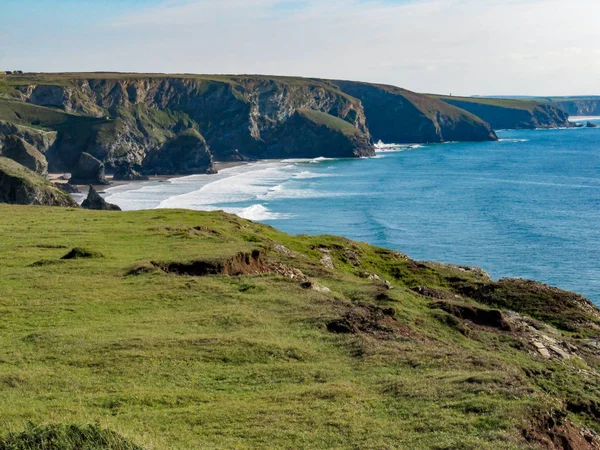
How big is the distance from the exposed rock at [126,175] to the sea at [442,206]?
9.05 m

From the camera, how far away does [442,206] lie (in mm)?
116438

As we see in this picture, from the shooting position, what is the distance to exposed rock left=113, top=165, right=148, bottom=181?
164 metres

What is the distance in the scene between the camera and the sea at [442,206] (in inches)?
3012

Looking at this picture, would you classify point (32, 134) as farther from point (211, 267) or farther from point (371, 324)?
point (371, 324)

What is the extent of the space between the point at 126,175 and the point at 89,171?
1512 cm

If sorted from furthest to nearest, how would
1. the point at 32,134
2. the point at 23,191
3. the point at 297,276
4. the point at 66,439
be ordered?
1. the point at 32,134
2. the point at 23,191
3. the point at 297,276
4. the point at 66,439

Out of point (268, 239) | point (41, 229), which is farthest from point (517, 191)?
point (41, 229)

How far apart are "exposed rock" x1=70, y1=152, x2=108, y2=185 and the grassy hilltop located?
110 m

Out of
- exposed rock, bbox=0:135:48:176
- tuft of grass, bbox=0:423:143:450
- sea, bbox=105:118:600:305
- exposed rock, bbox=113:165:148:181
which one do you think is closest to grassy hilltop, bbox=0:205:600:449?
tuft of grass, bbox=0:423:143:450

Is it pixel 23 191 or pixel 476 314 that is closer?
pixel 476 314

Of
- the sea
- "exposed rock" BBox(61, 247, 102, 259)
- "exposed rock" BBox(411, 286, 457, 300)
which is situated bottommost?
the sea

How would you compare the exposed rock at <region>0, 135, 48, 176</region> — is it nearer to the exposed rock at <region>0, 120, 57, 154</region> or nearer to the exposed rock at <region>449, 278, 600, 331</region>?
the exposed rock at <region>0, 120, 57, 154</region>

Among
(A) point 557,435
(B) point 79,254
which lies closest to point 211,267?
(B) point 79,254

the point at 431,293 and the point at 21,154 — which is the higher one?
the point at 21,154
